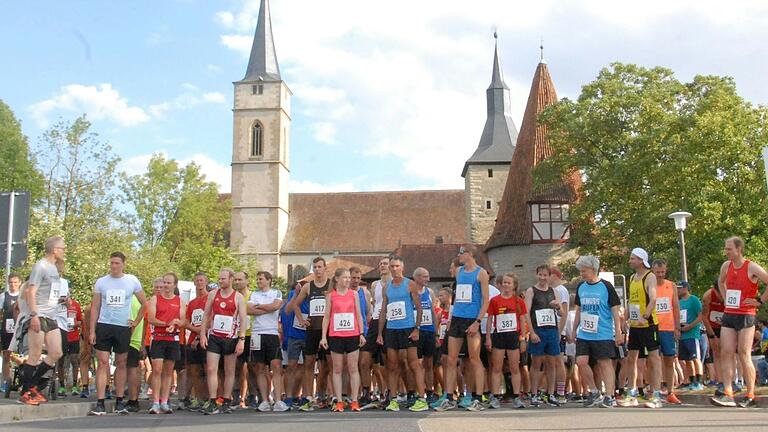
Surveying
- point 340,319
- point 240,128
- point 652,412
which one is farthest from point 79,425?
point 240,128

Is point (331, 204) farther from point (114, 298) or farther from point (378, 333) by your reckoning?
point (114, 298)

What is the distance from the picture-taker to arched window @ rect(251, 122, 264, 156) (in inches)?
3061

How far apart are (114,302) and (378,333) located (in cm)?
344

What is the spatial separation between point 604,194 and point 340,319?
2744 centimetres

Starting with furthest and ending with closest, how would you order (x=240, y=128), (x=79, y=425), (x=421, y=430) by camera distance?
(x=240, y=128)
(x=79, y=425)
(x=421, y=430)

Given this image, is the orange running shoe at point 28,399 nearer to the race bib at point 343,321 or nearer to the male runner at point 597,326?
the race bib at point 343,321

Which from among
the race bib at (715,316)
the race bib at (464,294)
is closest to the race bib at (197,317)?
the race bib at (464,294)

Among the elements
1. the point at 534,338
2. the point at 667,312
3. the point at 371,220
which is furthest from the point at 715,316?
the point at 371,220

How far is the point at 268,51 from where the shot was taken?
7888 centimetres

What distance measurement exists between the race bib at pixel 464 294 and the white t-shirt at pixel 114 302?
12.9ft

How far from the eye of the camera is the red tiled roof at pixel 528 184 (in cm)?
4797

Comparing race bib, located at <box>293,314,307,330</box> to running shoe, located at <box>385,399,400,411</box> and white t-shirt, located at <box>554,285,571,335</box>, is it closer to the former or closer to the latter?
running shoe, located at <box>385,399,400,411</box>

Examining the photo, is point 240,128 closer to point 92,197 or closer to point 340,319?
point 92,197

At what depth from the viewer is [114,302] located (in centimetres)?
1105
